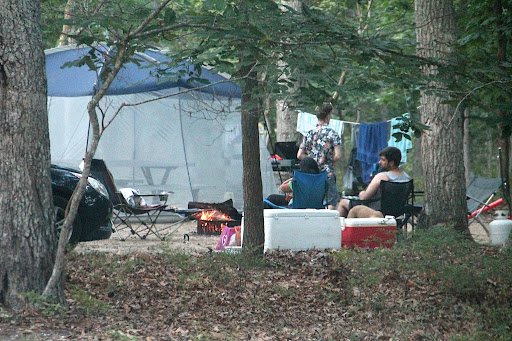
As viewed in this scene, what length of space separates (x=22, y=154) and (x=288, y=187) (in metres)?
7.71

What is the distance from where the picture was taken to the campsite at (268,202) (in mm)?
7184

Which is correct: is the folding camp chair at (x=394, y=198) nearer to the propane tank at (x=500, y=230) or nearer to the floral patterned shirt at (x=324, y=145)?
the propane tank at (x=500, y=230)

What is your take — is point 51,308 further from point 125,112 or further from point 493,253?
point 125,112

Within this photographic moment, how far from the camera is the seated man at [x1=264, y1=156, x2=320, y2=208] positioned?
13016 millimetres

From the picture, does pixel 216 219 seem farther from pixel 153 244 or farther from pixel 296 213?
pixel 296 213

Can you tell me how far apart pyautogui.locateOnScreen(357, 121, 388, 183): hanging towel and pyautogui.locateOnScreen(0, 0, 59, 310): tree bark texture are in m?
12.2

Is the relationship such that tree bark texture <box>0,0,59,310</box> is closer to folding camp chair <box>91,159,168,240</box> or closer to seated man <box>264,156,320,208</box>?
seated man <box>264,156,320,208</box>

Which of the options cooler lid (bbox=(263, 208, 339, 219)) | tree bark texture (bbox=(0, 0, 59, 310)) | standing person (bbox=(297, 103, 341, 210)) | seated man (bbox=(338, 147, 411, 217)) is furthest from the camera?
standing person (bbox=(297, 103, 341, 210))

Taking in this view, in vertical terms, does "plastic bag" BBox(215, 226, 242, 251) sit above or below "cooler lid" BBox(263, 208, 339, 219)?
below

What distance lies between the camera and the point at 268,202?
1346 centimetres

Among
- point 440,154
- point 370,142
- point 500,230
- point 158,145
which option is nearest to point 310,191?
point 440,154

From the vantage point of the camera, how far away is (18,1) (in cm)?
716

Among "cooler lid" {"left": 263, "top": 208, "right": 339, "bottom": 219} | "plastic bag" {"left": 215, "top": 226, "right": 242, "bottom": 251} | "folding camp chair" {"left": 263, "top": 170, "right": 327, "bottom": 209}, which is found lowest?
"plastic bag" {"left": 215, "top": 226, "right": 242, "bottom": 251}

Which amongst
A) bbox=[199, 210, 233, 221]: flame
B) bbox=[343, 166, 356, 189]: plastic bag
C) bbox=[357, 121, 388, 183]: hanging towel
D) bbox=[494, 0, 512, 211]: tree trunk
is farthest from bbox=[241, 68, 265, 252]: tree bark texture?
bbox=[357, 121, 388, 183]: hanging towel
